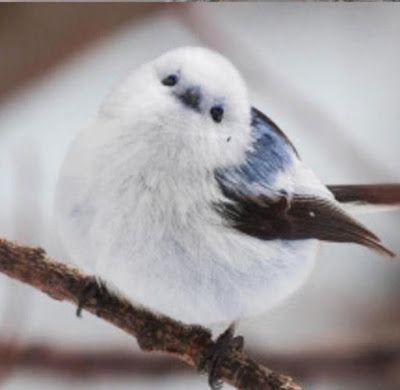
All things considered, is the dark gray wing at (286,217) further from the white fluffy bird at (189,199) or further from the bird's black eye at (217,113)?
the bird's black eye at (217,113)

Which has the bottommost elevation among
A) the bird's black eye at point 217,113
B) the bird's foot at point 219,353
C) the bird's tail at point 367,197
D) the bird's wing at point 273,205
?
the bird's foot at point 219,353

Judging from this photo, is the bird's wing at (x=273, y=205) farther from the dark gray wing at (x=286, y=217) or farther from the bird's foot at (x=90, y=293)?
the bird's foot at (x=90, y=293)

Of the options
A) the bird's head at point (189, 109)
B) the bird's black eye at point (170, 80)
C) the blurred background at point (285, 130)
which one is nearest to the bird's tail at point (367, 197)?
the blurred background at point (285, 130)

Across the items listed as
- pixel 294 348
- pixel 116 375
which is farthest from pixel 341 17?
pixel 116 375

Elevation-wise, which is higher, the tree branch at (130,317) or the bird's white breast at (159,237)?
the bird's white breast at (159,237)

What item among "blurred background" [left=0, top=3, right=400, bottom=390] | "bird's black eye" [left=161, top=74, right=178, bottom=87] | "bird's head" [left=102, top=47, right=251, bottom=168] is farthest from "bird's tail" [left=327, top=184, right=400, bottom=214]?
"bird's black eye" [left=161, top=74, right=178, bottom=87]

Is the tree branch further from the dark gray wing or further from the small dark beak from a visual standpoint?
the small dark beak

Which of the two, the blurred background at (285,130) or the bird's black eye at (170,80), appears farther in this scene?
the blurred background at (285,130)

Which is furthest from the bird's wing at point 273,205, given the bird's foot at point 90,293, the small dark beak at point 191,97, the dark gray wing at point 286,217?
the bird's foot at point 90,293

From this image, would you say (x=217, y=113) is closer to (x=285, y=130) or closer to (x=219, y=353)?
(x=285, y=130)
